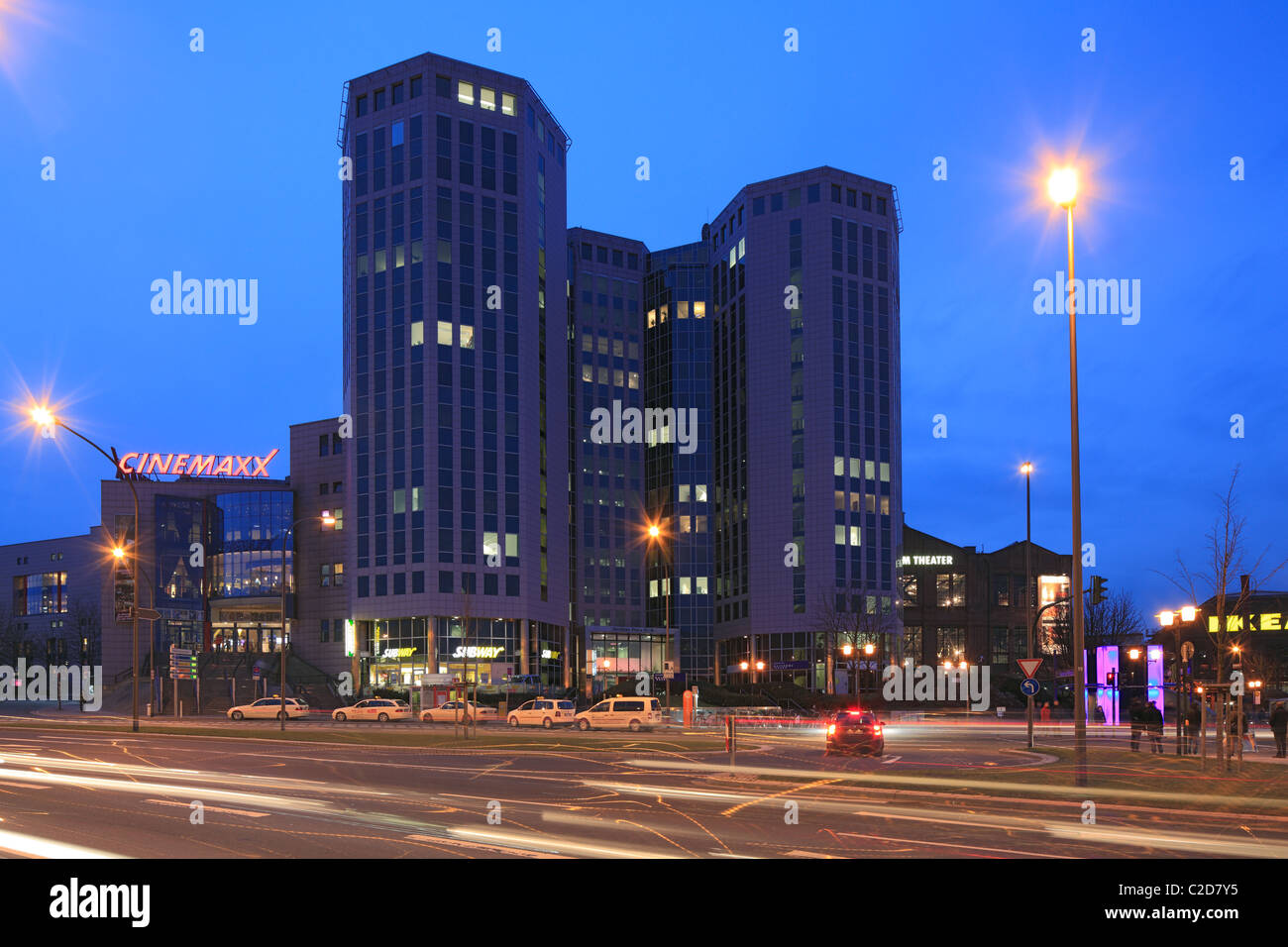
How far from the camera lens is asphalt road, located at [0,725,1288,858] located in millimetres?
14156

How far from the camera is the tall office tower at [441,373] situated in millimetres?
91250

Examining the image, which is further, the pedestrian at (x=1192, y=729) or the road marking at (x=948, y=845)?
the pedestrian at (x=1192, y=729)

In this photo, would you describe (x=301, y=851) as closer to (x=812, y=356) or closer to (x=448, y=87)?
(x=448, y=87)

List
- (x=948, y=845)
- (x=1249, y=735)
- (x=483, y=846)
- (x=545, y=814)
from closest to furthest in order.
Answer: (x=483, y=846), (x=948, y=845), (x=545, y=814), (x=1249, y=735)

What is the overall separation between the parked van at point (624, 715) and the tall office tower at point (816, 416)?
52981 mm

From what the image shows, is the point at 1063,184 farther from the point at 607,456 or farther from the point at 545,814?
the point at 607,456

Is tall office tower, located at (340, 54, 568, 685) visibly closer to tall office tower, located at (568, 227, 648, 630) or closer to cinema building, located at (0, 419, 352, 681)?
cinema building, located at (0, 419, 352, 681)

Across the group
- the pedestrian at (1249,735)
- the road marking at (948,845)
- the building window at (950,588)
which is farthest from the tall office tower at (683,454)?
the road marking at (948,845)

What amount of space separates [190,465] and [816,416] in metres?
66.3

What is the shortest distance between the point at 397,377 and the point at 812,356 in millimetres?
43828

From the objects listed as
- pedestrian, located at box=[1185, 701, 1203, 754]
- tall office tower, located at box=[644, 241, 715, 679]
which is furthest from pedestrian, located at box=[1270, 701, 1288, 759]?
tall office tower, located at box=[644, 241, 715, 679]

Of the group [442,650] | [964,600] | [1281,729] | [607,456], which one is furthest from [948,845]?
[964,600]

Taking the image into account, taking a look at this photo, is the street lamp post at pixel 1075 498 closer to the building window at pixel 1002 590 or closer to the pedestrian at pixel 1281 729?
the pedestrian at pixel 1281 729

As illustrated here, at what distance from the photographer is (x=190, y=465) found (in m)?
109
